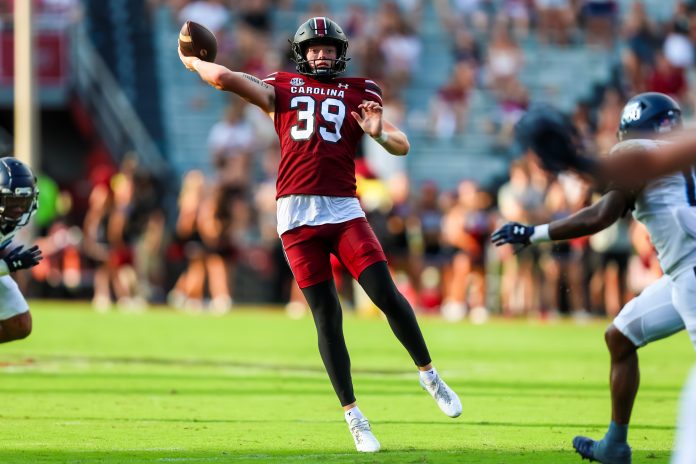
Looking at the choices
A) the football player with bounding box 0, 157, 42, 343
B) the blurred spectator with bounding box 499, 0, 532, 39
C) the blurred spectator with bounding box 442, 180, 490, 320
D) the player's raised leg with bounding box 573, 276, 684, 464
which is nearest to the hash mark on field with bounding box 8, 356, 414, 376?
the football player with bounding box 0, 157, 42, 343

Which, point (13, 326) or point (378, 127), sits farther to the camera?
point (13, 326)

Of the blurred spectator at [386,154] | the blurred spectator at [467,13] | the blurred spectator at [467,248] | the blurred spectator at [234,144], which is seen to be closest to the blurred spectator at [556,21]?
the blurred spectator at [467,13]

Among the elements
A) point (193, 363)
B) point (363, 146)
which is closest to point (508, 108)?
point (363, 146)

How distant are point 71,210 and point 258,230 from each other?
437 cm

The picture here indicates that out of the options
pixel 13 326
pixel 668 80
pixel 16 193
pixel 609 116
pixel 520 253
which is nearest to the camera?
pixel 16 193

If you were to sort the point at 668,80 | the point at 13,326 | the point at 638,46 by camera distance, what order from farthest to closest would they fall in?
Answer: the point at 638,46 < the point at 668,80 < the point at 13,326

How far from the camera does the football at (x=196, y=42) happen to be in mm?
7898

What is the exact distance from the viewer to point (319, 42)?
7.65m

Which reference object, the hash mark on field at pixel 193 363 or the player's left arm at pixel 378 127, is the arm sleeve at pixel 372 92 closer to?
the player's left arm at pixel 378 127

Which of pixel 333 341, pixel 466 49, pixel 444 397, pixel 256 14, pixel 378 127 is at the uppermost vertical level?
pixel 256 14

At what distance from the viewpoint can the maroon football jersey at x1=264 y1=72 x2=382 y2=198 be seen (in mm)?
7480

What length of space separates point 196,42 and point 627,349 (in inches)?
125

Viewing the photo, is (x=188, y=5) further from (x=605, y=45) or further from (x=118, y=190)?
(x=605, y=45)

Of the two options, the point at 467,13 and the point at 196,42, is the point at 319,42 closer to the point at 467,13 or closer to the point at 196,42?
the point at 196,42
